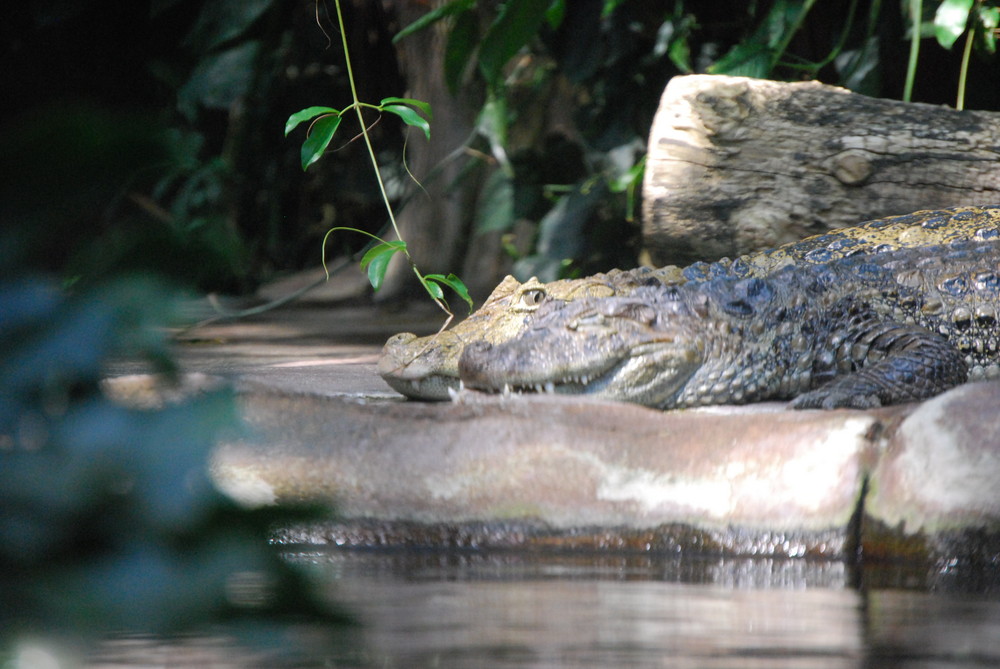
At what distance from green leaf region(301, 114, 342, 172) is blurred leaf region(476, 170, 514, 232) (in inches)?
91.6

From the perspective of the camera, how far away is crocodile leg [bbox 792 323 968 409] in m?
3.22

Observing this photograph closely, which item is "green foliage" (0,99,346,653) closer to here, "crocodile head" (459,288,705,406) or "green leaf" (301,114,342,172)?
"crocodile head" (459,288,705,406)

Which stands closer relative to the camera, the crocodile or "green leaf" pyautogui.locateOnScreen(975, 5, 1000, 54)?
the crocodile

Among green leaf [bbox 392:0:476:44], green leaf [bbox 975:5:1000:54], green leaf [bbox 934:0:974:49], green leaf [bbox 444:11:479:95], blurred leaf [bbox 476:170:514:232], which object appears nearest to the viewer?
green leaf [bbox 934:0:974:49]

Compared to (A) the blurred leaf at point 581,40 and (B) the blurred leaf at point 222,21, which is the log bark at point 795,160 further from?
(B) the blurred leaf at point 222,21

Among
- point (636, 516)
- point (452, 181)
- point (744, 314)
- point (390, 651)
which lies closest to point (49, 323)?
point (390, 651)

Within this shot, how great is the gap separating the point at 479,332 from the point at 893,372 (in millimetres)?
1415

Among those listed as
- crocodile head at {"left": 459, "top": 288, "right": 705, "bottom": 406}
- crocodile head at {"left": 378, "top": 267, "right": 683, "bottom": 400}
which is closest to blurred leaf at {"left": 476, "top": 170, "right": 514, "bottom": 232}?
crocodile head at {"left": 378, "top": 267, "right": 683, "bottom": 400}

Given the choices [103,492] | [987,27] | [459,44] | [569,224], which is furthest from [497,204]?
[103,492]

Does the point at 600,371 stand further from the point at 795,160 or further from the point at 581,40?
the point at 581,40

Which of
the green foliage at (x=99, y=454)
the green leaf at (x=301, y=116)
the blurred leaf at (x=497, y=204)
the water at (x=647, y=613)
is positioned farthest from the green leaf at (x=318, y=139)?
the green foliage at (x=99, y=454)

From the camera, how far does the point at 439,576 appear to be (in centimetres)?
232

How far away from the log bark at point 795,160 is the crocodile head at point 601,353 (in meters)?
1.27

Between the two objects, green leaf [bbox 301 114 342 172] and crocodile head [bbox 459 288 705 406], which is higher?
green leaf [bbox 301 114 342 172]
